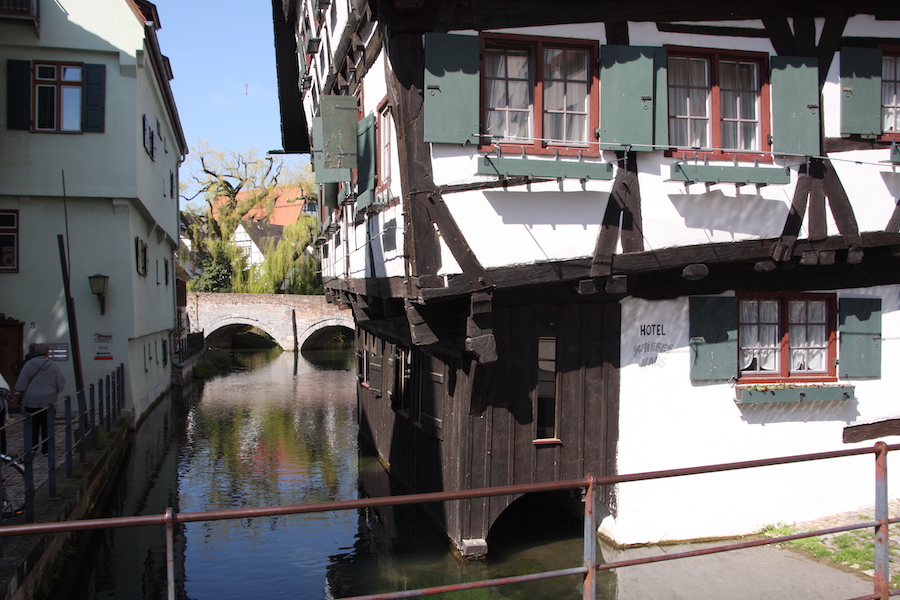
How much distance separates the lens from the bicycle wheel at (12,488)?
665cm

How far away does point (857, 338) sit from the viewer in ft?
26.6

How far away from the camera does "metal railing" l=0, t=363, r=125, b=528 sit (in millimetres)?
6578

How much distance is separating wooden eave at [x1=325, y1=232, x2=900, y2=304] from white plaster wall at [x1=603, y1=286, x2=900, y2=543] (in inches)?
6.7

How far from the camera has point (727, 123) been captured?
761 cm

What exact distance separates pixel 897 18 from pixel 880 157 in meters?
1.34

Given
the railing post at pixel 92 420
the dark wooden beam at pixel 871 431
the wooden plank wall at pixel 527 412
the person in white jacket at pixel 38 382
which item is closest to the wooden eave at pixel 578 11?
the wooden plank wall at pixel 527 412

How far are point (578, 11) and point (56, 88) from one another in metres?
10.4

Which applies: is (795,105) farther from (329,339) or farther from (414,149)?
(329,339)

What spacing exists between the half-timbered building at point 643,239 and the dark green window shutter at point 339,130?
10.6 inches

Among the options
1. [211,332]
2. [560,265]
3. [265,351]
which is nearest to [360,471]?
[560,265]

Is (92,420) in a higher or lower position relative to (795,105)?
lower

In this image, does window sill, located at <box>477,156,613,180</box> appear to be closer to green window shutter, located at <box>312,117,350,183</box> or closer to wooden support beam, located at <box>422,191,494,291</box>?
wooden support beam, located at <box>422,191,494,291</box>

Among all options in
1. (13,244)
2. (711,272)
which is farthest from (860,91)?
(13,244)

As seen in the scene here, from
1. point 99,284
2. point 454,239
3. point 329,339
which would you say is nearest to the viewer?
point 454,239
